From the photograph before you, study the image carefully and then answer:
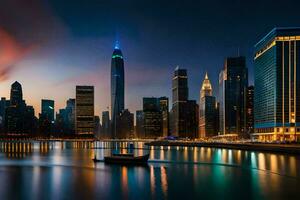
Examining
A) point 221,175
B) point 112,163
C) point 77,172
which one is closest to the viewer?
point 221,175

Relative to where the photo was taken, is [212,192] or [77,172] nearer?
[212,192]

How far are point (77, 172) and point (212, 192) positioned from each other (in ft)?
95.0

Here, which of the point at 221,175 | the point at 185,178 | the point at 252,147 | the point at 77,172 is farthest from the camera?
the point at 252,147

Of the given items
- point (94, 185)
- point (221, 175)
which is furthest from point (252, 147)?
point (94, 185)

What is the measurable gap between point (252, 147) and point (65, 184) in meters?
104

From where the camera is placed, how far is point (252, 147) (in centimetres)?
14500

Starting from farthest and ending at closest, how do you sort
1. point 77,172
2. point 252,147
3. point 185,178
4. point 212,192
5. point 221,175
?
point 252,147
point 77,172
point 221,175
point 185,178
point 212,192

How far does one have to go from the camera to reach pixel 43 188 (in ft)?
165

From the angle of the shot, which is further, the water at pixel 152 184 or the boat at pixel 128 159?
the boat at pixel 128 159

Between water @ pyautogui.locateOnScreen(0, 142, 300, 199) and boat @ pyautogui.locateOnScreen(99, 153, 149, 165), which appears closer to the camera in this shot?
water @ pyautogui.locateOnScreen(0, 142, 300, 199)

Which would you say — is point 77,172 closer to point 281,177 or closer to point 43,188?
point 43,188

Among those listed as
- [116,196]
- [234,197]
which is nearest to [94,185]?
[116,196]

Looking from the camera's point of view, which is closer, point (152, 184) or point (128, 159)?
point (152, 184)

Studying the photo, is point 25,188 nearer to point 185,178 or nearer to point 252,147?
point 185,178
